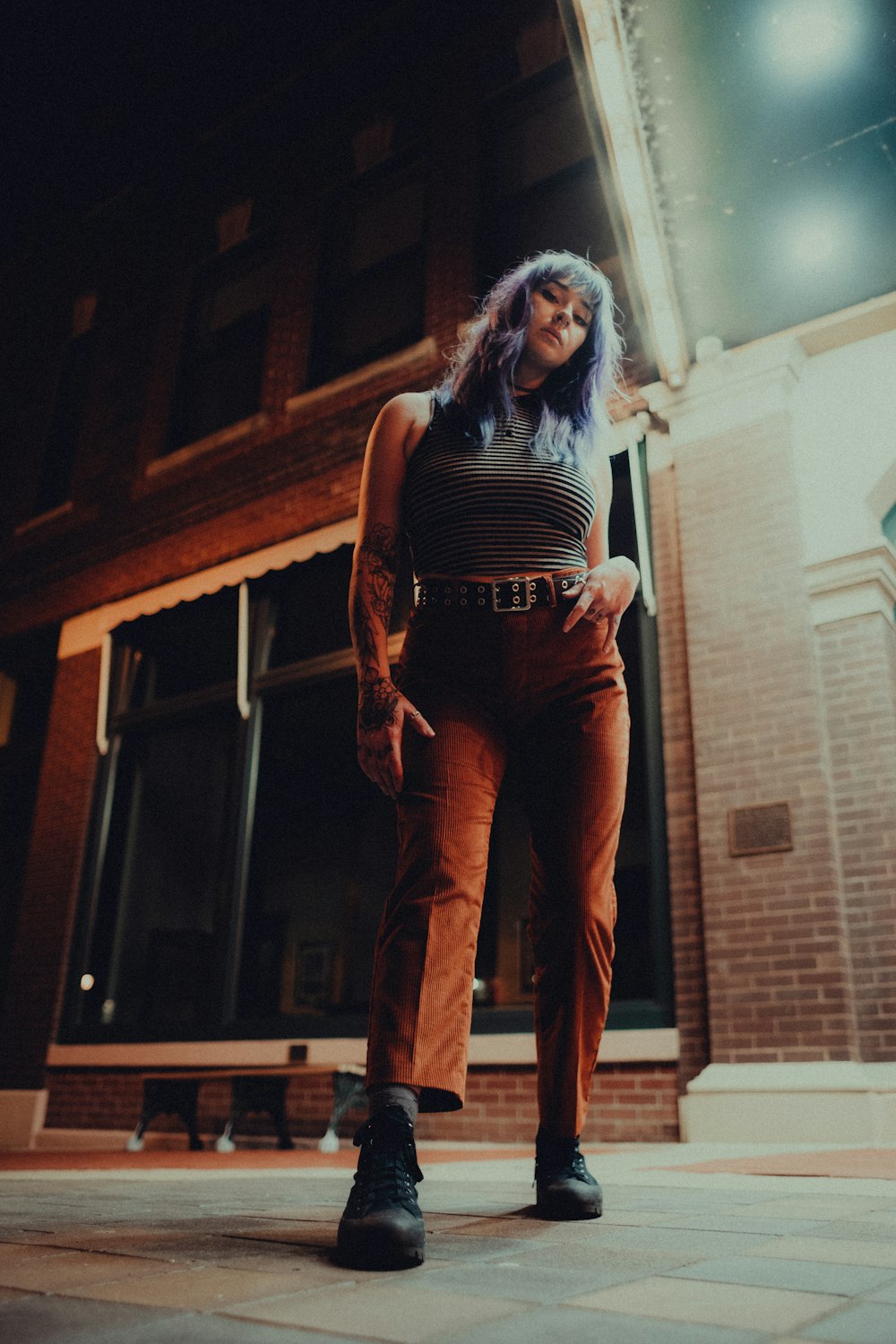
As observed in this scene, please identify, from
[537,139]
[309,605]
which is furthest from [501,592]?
[537,139]

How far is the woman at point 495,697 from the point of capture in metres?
1.62

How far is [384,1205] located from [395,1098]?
18 centimetres

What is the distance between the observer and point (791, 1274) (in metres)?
1.21

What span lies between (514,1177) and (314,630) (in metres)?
4.84

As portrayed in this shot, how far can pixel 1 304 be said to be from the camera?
10398mm

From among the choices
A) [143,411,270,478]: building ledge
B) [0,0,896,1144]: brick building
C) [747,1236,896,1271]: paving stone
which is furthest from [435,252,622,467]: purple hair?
[143,411,270,478]: building ledge

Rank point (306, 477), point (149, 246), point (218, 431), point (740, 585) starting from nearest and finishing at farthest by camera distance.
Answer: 1. point (740, 585)
2. point (306, 477)
3. point (218, 431)
4. point (149, 246)

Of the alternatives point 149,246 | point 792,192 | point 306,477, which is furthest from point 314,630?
point 149,246

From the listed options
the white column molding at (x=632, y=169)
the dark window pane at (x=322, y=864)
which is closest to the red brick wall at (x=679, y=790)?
the white column molding at (x=632, y=169)

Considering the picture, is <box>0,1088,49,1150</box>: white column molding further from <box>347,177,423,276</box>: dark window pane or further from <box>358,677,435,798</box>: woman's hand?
<box>347,177,423,276</box>: dark window pane

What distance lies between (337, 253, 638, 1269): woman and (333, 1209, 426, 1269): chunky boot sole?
18 cm

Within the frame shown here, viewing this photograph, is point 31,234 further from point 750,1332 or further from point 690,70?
point 750,1332

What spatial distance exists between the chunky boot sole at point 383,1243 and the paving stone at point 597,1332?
32 cm

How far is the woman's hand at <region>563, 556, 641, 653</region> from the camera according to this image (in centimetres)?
184
